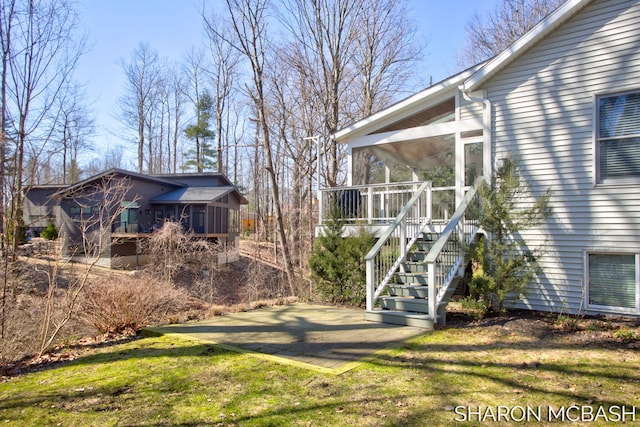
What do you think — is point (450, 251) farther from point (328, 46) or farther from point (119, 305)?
point (328, 46)

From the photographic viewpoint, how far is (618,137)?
6.85 m

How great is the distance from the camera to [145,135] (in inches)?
1361

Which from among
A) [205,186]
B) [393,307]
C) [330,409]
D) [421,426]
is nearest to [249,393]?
[330,409]

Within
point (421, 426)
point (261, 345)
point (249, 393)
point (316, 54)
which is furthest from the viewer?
point (316, 54)

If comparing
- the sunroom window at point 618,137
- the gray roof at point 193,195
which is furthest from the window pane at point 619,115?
the gray roof at point 193,195

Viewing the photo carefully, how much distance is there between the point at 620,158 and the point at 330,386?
600cm

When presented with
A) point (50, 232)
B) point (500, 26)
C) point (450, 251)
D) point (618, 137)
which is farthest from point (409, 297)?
point (50, 232)

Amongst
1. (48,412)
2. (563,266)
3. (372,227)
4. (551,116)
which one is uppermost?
(551,116)

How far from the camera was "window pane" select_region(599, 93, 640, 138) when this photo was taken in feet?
22.3

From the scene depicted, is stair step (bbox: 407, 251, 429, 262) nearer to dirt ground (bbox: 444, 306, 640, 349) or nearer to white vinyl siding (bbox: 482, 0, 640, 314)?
dirt ground (bbox: 444, 306, 640, 349)

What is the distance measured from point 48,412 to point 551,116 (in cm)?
814

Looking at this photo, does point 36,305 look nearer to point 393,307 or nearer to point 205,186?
point 393,307

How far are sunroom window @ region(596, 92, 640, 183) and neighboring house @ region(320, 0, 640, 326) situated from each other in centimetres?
1

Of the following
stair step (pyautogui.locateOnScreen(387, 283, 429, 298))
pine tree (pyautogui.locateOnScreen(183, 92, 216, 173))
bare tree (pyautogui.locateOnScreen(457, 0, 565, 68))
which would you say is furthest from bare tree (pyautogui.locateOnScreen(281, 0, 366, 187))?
pine tree (pyautogui.locateOnScreen(183, 92, 216, 173))
